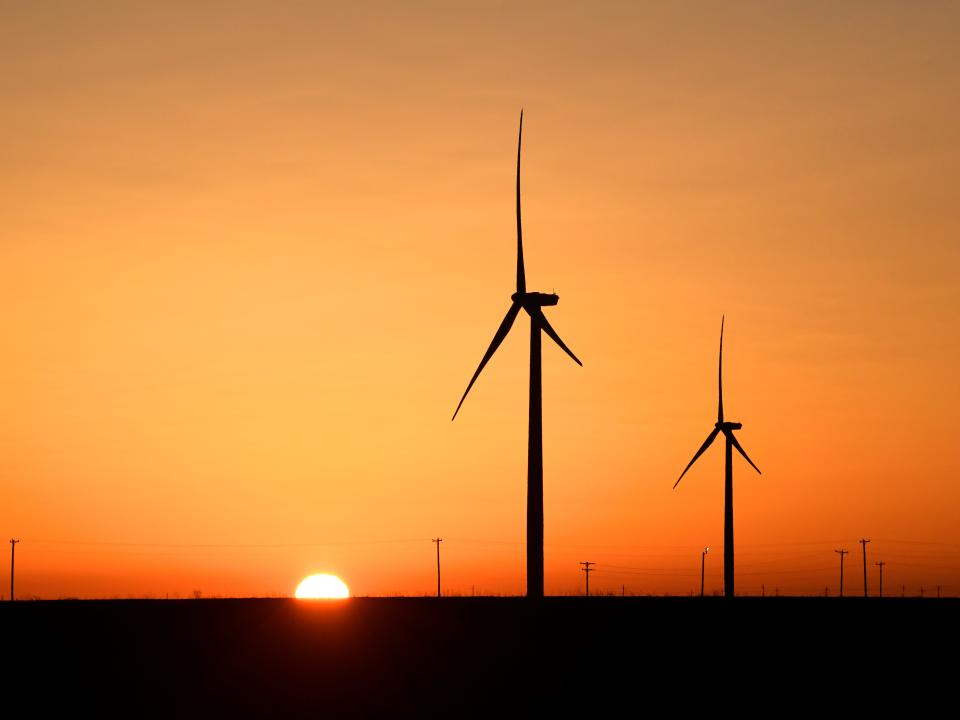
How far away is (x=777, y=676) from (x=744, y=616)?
35409 millimetres

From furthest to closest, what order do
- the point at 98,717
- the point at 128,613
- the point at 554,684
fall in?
the point at 128,613
the point at 554,684
the point at 98,717

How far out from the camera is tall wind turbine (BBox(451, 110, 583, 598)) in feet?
332

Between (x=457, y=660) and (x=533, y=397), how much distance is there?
82.4 feet

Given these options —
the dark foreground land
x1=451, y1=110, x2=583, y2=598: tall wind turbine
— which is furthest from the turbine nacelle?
the dark foreground land

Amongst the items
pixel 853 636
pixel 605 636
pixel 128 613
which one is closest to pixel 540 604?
pixel 605 636

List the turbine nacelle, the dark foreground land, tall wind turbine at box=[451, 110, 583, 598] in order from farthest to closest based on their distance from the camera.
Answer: the turbine nacelle < tall wind turbine at box=[451, 110, 583, 598] < the dark foreground land

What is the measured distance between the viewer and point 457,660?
284 ft

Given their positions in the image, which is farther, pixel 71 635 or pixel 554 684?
pixel 71 635

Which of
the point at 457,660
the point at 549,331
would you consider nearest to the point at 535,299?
the point at 549,331

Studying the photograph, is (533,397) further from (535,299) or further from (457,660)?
(457,660)

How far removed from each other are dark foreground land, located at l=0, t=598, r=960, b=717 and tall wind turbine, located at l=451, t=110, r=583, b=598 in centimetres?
354

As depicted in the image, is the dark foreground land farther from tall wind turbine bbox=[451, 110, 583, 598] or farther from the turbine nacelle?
the turbine nacelle

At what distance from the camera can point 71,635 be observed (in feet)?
303

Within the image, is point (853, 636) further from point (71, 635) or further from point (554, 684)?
point (71, 635)
